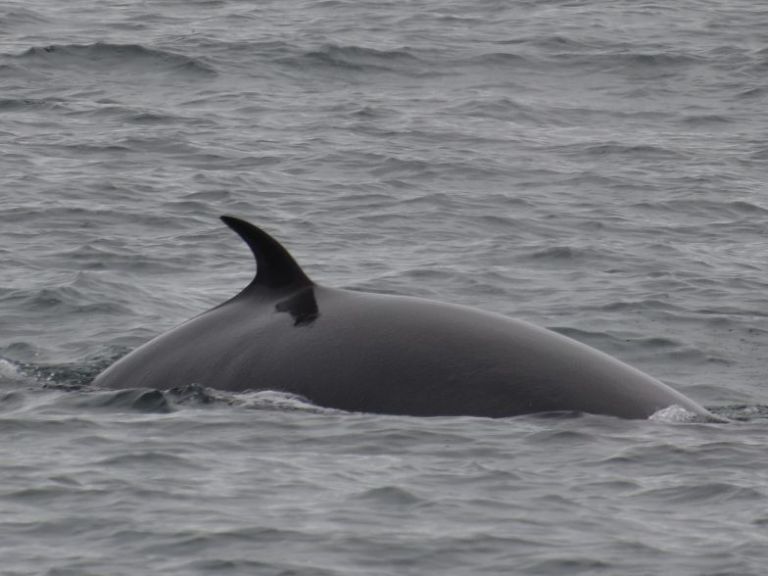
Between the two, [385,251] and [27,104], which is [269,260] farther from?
[27,104]

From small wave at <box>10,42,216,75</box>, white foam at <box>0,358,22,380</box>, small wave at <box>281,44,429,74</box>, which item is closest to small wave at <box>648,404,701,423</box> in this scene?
white foam at <box>0,358,22,380</box>

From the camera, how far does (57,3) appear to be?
36.0 meters

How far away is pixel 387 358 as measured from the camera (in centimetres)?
1062

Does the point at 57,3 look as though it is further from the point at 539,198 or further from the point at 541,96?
the point at 539,198

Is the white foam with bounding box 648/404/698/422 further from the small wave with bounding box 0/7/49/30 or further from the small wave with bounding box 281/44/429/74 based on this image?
the small wave with bounding box 0/7/49/30

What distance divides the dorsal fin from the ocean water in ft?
2.42

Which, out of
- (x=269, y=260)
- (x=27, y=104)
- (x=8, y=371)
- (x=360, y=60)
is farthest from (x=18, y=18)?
(x=269, y=260)

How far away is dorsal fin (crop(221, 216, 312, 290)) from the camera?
1066cm

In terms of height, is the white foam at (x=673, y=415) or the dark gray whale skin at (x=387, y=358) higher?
the dark gray whale skin at (x=387, y=358)

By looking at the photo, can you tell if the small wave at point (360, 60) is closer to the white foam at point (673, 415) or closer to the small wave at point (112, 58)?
the small wave at point (112, 58)

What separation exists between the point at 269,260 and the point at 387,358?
2.99 ft

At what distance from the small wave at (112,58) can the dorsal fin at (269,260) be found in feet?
58.4

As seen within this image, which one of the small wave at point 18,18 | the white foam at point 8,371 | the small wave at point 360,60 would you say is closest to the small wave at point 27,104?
the small wave at point 360,60

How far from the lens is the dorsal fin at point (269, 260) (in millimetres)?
10656
